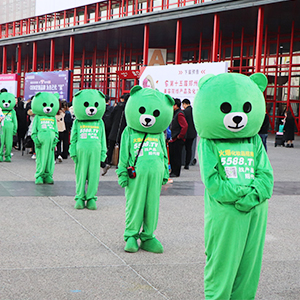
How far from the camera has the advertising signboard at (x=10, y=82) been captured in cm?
3139

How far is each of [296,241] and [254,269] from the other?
2.95 meters

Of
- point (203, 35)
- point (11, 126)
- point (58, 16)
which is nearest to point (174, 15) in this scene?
point (203, 35)

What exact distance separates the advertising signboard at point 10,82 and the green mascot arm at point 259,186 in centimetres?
2945

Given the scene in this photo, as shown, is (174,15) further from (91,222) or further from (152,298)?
(152,298)

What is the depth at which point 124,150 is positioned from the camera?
5570 millimetres

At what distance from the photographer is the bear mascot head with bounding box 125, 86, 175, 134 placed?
5.52 metres

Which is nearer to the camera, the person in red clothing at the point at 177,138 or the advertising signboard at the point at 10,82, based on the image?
the person in red clothing at the point at 177,138

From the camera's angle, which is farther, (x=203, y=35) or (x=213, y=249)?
(x=203, y=35)

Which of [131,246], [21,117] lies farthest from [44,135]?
[21,117]

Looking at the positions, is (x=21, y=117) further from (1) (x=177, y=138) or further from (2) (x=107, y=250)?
(2) (x=107, y=250)

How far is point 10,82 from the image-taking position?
31.8m

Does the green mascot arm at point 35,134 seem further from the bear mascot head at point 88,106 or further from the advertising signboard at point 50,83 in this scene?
the advertising signboard at point 50,83

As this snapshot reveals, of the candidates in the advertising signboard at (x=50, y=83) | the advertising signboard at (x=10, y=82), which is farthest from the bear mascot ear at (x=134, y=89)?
the advertising signboard at (x=10, y=82)

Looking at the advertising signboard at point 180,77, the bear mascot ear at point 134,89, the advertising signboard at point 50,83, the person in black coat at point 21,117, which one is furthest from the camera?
the advertising signboard at point 50,83
